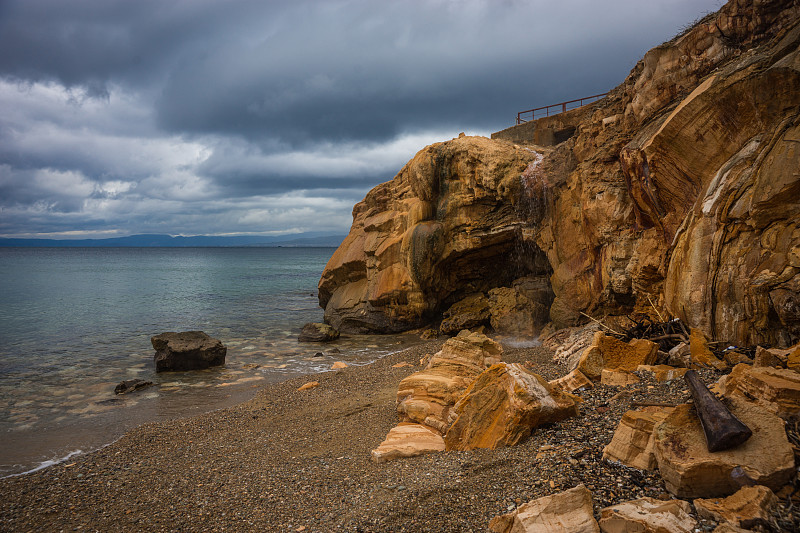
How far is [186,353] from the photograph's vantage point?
13.8 metres

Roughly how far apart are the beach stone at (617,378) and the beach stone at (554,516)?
10.0 ft

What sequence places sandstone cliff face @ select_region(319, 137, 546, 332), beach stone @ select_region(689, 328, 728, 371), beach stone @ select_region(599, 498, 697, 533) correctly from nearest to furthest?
beach stone @ select_region(599, 498, 697, 533)
beach stone @ select_region(689, 328, 728, 371)
sandstone cliff face @ select_region(319, 137, 546, 332)

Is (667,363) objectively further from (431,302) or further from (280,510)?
(431,302)

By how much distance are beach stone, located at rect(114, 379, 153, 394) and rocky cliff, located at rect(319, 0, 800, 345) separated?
8.57 meters

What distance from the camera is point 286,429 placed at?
7.93 metres

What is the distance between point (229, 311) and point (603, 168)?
23.2 meters

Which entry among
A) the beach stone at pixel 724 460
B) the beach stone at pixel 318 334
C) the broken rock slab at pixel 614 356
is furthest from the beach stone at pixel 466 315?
the beach stone at pixel 724 460

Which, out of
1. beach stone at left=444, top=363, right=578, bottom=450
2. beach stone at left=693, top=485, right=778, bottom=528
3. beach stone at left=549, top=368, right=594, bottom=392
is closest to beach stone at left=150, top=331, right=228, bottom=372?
beach stone at left=444, top=363, right=578, bottom=450

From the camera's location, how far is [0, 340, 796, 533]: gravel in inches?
160

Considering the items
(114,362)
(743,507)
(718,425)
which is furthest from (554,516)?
(114,362)

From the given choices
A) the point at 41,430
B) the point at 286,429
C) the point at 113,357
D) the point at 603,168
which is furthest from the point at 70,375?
the point at 603,168

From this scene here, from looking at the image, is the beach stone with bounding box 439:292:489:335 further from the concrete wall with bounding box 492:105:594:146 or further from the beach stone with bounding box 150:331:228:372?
the beach stone with bounding box 150:331:228:372

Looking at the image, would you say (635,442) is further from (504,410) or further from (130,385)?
(130,385)

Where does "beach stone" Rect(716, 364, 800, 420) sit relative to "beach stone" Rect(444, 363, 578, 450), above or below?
above
